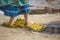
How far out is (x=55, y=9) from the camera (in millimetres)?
4742

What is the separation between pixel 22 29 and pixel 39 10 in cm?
143

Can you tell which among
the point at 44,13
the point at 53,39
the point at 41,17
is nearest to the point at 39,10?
the point at 44,13

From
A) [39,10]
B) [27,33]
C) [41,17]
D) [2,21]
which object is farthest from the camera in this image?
[39,10]

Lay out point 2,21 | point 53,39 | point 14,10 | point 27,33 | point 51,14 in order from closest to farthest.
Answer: point 53,39, point 27,33, point 14,10, point 2,21, point 51,14

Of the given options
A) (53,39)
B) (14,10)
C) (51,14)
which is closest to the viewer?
(53,39)

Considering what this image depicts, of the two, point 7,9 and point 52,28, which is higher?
point 7,9

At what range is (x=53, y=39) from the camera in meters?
2.94

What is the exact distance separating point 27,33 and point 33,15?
1.13 m

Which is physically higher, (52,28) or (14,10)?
(14,10)

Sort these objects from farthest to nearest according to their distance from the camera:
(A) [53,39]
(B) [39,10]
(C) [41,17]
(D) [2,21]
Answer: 1. (B) [39,10]
2. (C) [41,17]
3. (D) [2,21]
4. (A) [53,39]

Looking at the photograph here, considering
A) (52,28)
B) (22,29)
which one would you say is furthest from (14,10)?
(52,28)

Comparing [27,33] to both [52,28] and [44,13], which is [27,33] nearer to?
[52,28]

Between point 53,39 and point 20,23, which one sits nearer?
point 53,39

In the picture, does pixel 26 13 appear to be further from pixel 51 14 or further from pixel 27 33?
pixel 51 14
